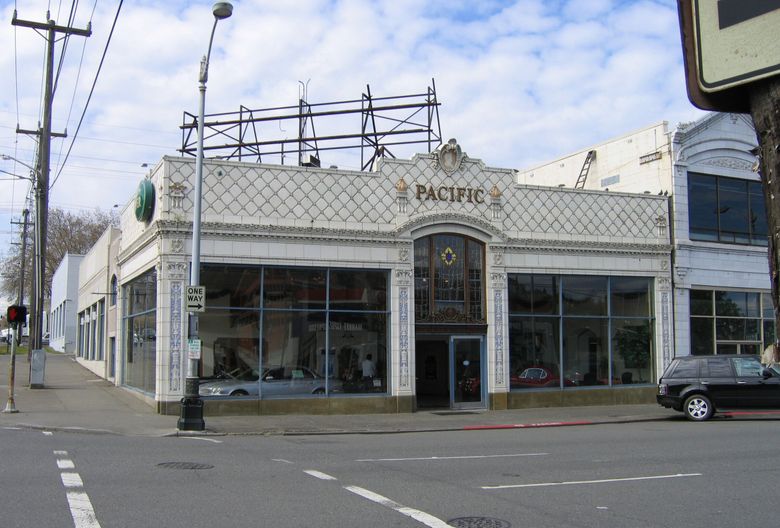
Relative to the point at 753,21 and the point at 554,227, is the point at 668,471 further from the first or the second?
the point at 554,227

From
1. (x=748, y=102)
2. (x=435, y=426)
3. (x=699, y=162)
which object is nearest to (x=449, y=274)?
(x=435, y=426)

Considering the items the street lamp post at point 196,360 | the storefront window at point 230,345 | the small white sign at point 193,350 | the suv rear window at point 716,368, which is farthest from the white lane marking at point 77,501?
the suv rear window at point 716,368

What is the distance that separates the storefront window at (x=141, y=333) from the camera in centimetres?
2214

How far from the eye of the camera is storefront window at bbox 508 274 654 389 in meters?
24.3

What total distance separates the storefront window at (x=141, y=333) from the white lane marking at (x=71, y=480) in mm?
11345

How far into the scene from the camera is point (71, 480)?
391 inches

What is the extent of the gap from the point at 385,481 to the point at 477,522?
8.74ft

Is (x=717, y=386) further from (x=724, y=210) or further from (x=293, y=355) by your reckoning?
(x=293, y=355)

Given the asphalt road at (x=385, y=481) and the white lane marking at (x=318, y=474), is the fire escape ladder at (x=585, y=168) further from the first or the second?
the white lane marking at (x=318, y=474)

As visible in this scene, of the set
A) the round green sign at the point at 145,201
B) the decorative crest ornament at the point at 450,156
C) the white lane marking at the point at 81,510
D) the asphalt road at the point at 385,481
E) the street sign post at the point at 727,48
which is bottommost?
the asphalt road at the point at 385,481

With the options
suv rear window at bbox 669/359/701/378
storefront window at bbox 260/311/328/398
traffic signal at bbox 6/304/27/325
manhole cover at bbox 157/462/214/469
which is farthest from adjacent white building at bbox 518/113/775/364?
traffic signal at bbox 6/304/27/325

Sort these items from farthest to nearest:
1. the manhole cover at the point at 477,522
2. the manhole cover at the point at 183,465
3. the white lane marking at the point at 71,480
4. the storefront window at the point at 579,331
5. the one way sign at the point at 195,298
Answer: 1. the storefront window at the point at 579,331
2. the one way sign at the point at 195,298
3. the manhole cover at the point at 183,465
4. the white lane marking at the point at 71,480
5. the manhole cover at the point at 477,522

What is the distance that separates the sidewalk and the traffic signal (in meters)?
2.39

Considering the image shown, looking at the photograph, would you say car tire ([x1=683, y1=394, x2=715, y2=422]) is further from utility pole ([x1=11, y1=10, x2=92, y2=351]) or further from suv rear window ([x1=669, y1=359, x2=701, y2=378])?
utility pole ([x1=11, y1=10, x2=92, y2=351])
